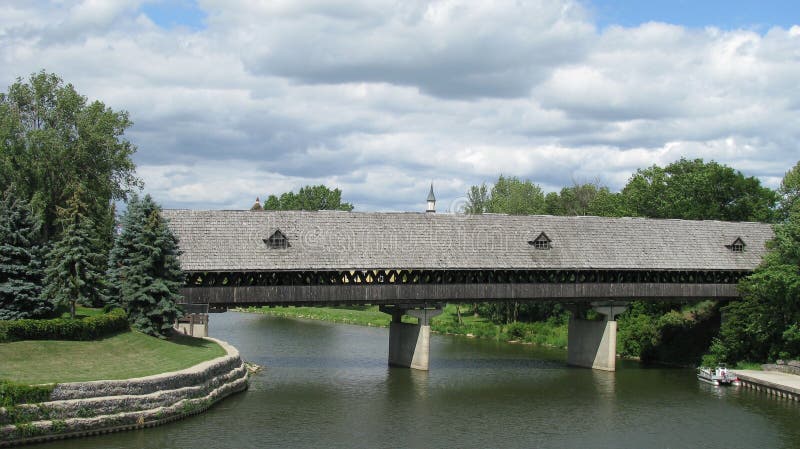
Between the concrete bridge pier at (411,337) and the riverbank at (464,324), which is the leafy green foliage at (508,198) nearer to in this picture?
the riverbank at (464,324)

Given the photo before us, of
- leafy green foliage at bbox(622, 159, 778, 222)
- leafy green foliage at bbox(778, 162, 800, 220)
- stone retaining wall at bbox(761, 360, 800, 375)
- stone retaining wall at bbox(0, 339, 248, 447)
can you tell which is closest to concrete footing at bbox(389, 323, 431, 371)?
stone retaining wall at bbox(0, 339, 248, 447)

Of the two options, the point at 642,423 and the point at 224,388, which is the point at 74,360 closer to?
the point at 224,388

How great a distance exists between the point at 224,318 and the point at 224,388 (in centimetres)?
4462

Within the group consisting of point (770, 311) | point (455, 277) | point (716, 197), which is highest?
point (716, 197)

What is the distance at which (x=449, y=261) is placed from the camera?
4088 cm

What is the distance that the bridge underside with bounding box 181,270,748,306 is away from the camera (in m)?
38.8

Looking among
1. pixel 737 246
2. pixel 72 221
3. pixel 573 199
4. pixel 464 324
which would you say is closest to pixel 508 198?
pixel 573 199

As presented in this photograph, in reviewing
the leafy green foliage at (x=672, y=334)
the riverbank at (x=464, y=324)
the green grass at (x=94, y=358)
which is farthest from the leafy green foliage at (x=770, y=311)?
the green grass at (x=94, y=358)

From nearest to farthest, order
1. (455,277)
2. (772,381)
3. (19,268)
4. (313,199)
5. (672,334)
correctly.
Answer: (19,268), (772,381), (455,277), (672,334), (313,199)

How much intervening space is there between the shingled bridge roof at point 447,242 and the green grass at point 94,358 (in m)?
5.08

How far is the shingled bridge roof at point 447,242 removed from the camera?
38906mm

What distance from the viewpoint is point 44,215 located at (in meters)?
47.2

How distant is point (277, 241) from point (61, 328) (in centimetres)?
1162

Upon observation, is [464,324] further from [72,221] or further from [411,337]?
[72,221]
